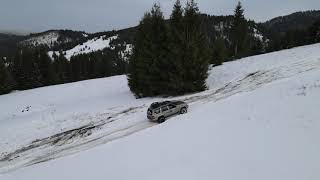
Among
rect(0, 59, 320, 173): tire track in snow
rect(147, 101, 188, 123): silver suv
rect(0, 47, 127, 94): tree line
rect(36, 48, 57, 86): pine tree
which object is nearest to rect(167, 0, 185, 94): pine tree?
rect(0, 59, 320, 173): tire track in snow

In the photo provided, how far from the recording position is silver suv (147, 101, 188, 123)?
79.7 feet

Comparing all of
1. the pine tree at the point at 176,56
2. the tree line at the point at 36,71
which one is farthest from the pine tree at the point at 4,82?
the pine tree at the point at 176,56

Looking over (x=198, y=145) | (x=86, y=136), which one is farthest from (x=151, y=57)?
(x=198, y=145)

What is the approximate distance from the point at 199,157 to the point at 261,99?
6.77 m

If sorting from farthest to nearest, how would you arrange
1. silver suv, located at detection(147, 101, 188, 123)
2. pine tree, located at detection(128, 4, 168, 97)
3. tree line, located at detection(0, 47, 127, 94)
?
tree line, located at detection(0, 47, 127, 94) → pine tree, located at detection(128, 4, 168, 97) → silver suv, located at detection(147, 101, 188, 123)

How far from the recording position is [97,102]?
3834cm

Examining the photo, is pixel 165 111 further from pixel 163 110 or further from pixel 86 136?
pixel 86 136

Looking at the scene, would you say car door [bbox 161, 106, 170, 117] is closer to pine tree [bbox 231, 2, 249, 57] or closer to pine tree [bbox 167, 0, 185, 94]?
pine tree [bbox 167, 0, 185, 94]

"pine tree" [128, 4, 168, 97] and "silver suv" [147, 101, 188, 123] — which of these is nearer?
"silver suv" [147, 101, 188, 123]

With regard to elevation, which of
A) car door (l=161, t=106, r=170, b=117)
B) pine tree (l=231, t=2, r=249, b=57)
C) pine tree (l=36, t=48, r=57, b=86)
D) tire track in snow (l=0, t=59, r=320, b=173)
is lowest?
tire track in snow (l=0, t=59, r=320, b=173)

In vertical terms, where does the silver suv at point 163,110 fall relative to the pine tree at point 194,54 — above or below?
below

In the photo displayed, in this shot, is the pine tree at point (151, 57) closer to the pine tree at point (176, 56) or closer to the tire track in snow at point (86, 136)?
the pine tree at point (176, 56)

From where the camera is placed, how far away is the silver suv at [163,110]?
2430 centimetres

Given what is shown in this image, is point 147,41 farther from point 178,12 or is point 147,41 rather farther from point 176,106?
point 176,106
